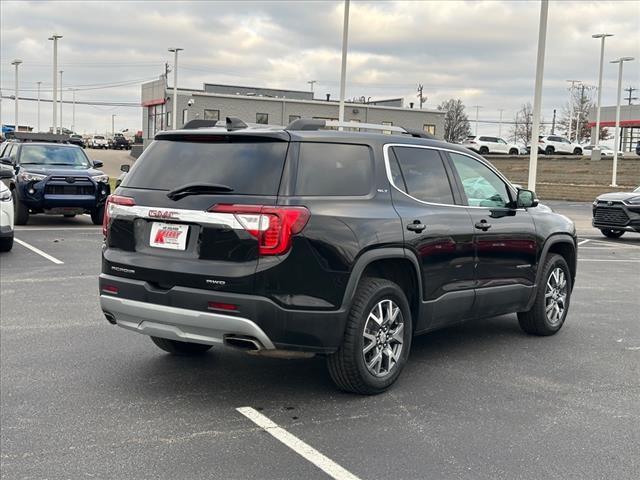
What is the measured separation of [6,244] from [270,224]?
8.83m

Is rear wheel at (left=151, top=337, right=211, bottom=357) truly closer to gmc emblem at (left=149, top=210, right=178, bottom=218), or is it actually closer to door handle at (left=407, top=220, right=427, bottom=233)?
gmc emblem at (left=149, top=210, right=178, bottom=218)

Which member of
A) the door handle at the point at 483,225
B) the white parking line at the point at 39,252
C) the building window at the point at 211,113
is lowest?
the white parking line at the point at 39,252

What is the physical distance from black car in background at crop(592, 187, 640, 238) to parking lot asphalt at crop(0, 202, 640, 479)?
1025cm

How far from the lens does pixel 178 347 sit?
6109 mm

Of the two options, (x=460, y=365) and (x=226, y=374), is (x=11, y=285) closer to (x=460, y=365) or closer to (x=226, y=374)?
(x=226, y=374)

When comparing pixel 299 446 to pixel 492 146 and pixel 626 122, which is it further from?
pixel 626 122

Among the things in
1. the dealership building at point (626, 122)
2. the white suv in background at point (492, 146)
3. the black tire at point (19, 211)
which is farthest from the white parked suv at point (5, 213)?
the dealership building at point (626, 122)

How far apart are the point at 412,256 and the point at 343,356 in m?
0.92

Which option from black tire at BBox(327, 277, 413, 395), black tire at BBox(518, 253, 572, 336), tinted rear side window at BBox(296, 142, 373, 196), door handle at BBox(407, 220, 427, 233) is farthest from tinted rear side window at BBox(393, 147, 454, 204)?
black tire at BBox(518, 253, 572, 336)

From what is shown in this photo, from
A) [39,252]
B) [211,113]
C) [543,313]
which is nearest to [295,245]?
[543,313]

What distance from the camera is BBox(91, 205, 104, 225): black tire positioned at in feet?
52.5

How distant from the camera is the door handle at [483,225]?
609 cm

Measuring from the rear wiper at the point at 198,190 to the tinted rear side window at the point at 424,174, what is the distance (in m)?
1.34

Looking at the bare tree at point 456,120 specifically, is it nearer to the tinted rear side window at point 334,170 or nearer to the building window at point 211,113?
the building window at point 211,113
